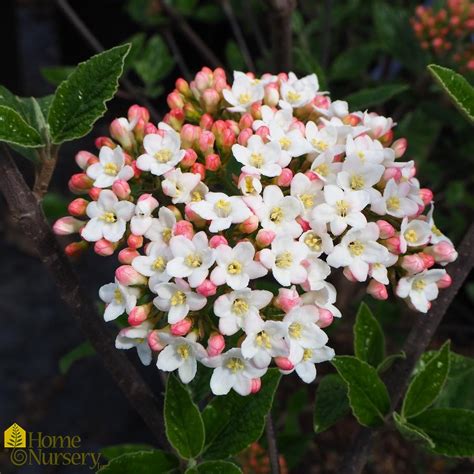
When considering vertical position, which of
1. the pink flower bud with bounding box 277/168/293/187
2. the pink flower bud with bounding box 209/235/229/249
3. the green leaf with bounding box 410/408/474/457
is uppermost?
the pink flower bud with bounding box 277/168/293/187

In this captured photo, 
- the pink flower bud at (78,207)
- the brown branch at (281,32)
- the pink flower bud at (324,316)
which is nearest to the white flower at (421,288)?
the pink flower bud at (324,316)

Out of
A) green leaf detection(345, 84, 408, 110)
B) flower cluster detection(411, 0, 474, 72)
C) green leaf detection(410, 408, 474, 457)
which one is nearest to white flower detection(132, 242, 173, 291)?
green leaf detection(410, 408, 474, 457)

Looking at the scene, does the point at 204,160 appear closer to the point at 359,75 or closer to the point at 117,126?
the point at 117,126

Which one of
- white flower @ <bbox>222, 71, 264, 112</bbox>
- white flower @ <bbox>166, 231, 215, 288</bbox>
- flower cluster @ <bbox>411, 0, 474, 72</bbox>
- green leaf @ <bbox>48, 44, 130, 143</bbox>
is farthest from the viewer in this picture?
flower cluster @ <bbox>411, 0, 474, 72</bbox>

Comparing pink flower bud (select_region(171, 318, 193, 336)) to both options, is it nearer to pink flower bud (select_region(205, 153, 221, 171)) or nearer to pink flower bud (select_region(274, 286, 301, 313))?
pink flower bud (select_region(274, 286, 301, 313))

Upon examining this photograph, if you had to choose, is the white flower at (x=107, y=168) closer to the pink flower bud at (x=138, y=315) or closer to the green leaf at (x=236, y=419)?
the pink flower bud at (x=138, y=315)

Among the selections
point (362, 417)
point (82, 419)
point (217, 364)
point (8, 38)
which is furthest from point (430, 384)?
point (8, 38)
